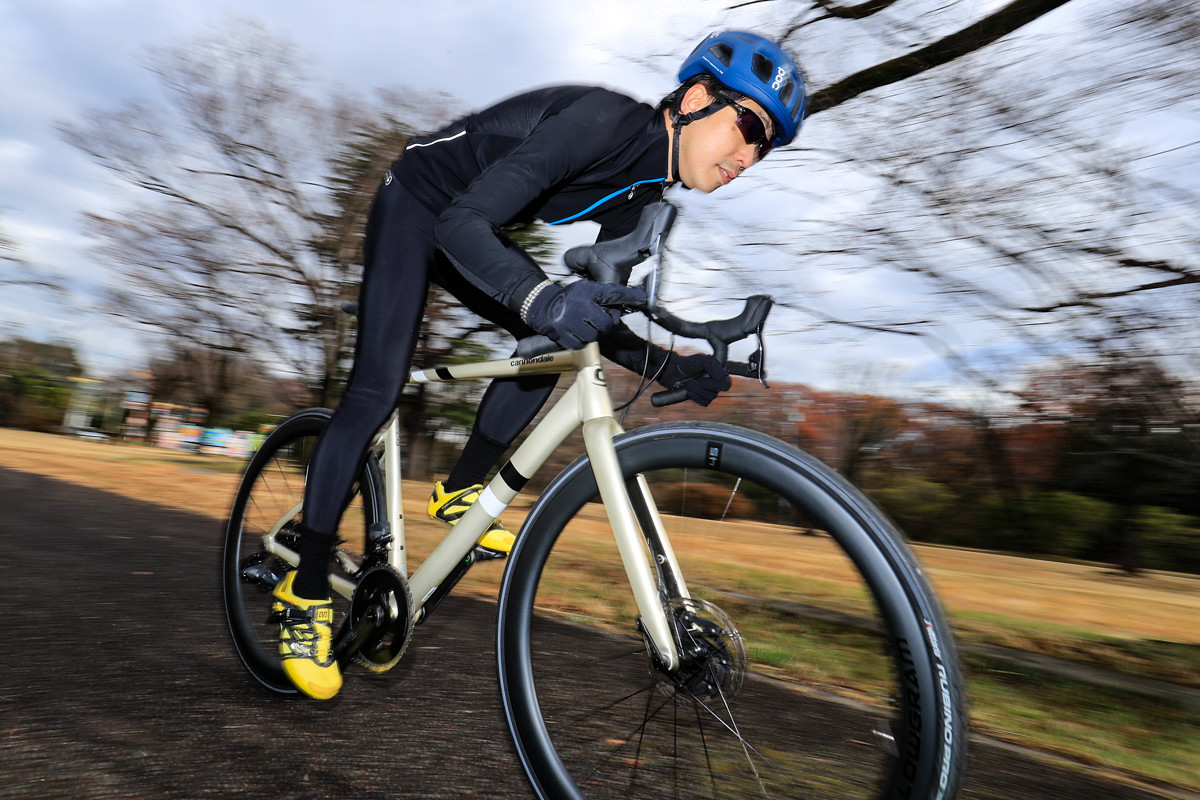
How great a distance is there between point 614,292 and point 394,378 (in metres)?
1.01

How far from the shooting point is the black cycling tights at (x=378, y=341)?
7.67 feet

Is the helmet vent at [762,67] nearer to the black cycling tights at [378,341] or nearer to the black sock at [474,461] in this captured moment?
the black cycling tights at [378,341]

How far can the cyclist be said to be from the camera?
5.98 feet

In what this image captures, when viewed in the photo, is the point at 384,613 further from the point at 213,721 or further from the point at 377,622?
the point at 213,721

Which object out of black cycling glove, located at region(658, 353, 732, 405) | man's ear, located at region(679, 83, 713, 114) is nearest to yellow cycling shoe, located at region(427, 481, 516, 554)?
black cycling glove, located at region(658, 353, 732, 405)

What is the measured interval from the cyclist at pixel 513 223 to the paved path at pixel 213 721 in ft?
0.78

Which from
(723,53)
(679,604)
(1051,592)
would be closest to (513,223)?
(723,53)

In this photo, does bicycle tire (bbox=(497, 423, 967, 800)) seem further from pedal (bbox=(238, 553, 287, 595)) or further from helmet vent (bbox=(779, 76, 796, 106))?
pedal (bbox=(238, 553, 287, 595))

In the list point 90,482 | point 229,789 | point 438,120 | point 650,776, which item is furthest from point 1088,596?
point 438,120

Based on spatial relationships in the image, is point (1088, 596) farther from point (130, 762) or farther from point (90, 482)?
point (90, 482)

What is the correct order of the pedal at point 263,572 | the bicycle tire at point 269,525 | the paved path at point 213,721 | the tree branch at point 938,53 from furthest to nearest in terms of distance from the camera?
the tree branch at point 938,53 → the pedal at point 263,572 → the bicycle tire at point 269,525 → the paved path at point 213,721

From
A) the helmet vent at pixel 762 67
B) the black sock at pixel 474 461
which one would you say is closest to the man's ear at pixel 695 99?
the helmet vent at pixel 762 67

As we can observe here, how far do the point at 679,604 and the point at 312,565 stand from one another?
122cm

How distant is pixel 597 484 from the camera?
1.81 m
